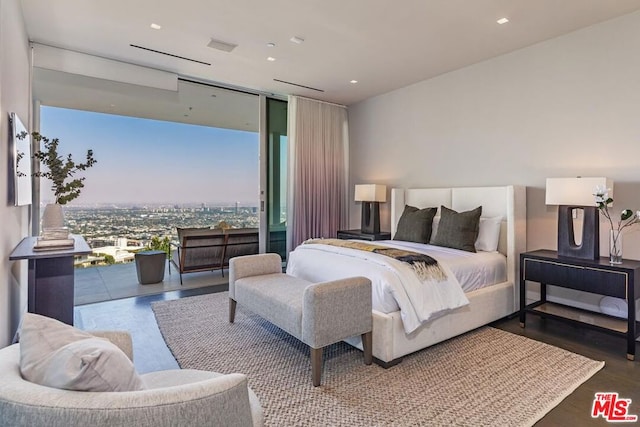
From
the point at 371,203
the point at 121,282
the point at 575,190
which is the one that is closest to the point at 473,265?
the point at 575,190

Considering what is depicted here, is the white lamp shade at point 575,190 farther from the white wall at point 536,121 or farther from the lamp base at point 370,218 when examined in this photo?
the lamp base at point 370,218

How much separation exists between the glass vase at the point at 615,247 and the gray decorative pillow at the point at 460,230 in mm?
1096

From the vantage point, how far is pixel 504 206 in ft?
12.4

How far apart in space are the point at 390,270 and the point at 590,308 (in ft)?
7.39

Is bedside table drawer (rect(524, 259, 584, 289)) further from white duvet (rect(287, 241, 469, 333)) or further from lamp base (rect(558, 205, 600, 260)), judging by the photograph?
white duvet (rect(287, 241, 469, 333))

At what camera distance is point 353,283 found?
2.36 m

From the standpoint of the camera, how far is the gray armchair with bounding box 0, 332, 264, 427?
847 millimetres

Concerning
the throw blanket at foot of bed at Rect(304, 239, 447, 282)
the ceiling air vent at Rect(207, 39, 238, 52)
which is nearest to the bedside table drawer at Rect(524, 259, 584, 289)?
the throw blanket at foot of bed at Rect(304, 239, 447, 282)

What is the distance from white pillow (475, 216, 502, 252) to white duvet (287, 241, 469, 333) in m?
1.01

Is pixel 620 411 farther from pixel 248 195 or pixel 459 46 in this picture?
pixel 248 195

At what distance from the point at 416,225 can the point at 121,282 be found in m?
4.12

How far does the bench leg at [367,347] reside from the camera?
8.20ft

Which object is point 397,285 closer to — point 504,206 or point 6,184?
point 504,206

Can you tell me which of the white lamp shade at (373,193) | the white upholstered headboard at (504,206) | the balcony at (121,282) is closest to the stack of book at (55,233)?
the balcony at (121,282)
